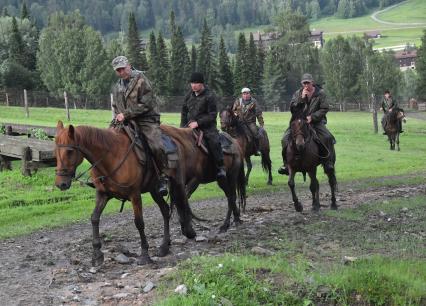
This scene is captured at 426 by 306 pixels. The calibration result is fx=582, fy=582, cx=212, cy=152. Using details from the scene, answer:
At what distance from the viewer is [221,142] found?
38.5 ft

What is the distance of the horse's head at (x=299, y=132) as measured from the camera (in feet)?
41.9

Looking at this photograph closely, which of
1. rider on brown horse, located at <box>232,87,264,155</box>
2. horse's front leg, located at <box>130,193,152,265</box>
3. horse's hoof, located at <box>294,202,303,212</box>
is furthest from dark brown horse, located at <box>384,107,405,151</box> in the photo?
horse's front leg, located at <box>130,193,152,265</box>

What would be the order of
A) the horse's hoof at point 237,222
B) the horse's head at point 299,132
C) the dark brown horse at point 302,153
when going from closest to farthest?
the horse's hoof at point 237,222 < the horse's head at point 299,132 < the dark brown horse at point 302,153

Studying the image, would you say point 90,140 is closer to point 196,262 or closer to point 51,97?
point 196,262

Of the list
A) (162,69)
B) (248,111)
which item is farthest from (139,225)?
(162,69)

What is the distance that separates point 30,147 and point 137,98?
865 cm

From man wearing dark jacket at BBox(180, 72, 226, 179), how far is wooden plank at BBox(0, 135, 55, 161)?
6.32 m

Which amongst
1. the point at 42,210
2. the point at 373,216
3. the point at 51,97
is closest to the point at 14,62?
the point at 51,97

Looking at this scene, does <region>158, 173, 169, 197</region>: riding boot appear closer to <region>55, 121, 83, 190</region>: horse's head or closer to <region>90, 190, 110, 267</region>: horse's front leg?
<region>90, 190, 110, 267</region>: horse's front leg

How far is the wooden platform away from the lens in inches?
645

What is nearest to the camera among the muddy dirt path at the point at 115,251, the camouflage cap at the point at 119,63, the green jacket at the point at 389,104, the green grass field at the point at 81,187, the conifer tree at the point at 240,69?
the muddy dirt path at the point at 115,251

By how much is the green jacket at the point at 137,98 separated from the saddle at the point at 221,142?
5.59 ft

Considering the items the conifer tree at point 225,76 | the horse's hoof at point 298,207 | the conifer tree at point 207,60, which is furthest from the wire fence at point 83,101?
the horse's hoof at point 298,207

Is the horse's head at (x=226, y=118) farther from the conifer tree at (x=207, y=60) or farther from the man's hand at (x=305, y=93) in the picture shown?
the conifer tree at (x=207, y=60)
